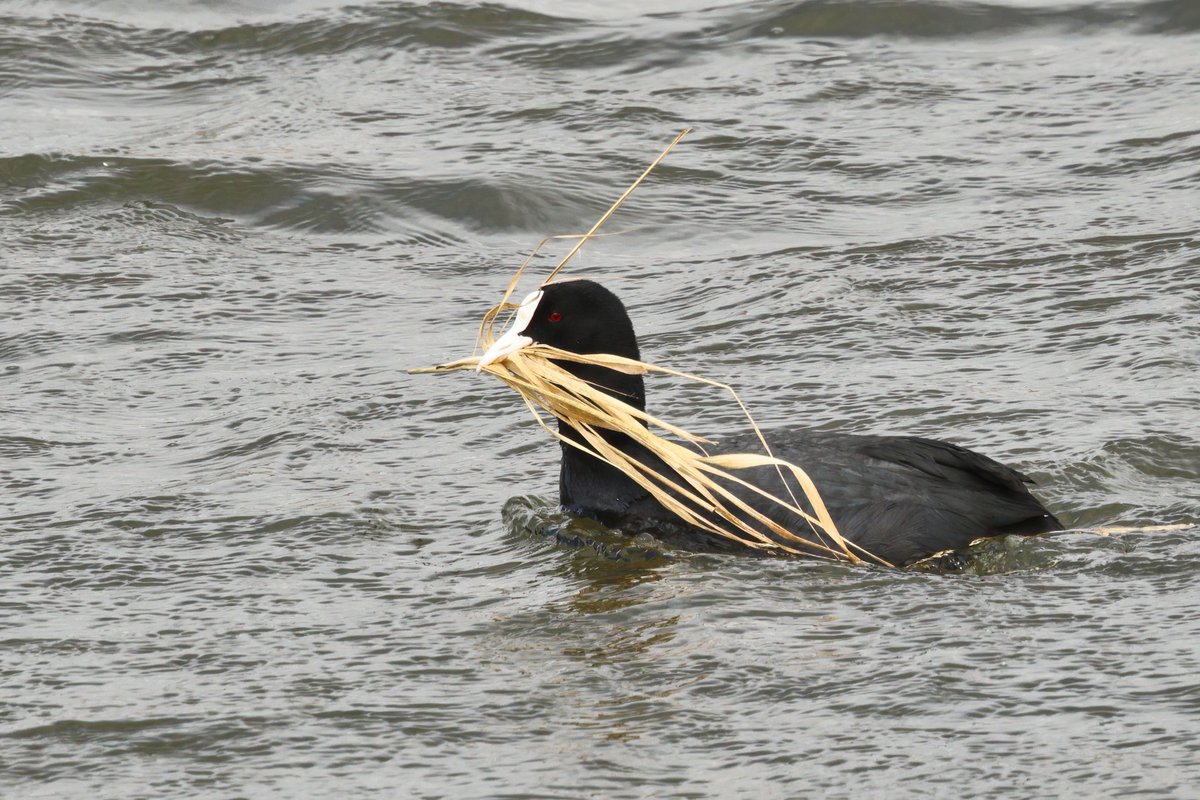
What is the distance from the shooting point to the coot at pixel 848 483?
5051 millimetres

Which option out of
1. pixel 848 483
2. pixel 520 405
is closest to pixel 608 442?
pixel 848 483

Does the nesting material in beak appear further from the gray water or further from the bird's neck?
the gray water

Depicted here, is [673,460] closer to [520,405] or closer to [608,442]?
[608,442]

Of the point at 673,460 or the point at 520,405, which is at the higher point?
the point at 673,460

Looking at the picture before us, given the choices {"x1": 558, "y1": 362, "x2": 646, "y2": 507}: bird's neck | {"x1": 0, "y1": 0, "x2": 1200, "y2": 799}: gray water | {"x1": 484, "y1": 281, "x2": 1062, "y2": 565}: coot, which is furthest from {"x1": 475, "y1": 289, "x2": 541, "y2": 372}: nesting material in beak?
{"x1": 0, "y1": 0, "x2": 1200, "y2": 799}: gray water

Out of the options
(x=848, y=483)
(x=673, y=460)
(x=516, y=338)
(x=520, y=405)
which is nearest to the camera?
→ (x=848, y=483)

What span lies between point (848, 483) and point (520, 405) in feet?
6.18

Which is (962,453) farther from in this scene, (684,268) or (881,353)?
(684,268)

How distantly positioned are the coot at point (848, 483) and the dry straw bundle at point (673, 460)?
4cm

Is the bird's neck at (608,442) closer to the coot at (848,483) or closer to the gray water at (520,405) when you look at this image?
the coot at (848,483)

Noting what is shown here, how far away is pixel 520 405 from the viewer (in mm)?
6719

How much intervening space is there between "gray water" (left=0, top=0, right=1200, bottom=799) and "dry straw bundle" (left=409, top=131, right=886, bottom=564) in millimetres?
98

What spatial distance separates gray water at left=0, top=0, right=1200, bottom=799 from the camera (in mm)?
4207

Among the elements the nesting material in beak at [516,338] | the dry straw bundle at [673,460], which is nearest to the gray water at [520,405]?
the dry straw bundle at [673,460]
